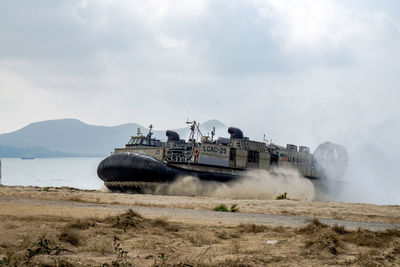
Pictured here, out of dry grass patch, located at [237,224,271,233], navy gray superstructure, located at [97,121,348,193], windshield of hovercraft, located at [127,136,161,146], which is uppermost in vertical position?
windshield of hovercraft, located at [127,136,161,146]

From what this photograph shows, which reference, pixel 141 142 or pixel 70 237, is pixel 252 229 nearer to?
pixel 70 237

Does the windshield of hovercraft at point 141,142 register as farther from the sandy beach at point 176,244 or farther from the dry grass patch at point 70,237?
the dry grass patch at point 70,237

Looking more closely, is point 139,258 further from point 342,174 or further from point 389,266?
point 342,174

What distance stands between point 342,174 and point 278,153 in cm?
661

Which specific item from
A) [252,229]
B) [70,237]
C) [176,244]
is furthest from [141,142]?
[70,237]

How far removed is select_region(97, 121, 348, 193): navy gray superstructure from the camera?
22656mm

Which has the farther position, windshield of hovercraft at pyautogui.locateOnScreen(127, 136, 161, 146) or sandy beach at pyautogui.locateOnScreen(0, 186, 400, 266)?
windshield of hovercraft at pyautogui.locateOnScreen(127, 136, 161, 146)

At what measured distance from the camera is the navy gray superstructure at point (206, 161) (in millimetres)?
22656

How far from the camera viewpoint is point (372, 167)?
34844 millimetres

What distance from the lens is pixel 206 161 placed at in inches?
967

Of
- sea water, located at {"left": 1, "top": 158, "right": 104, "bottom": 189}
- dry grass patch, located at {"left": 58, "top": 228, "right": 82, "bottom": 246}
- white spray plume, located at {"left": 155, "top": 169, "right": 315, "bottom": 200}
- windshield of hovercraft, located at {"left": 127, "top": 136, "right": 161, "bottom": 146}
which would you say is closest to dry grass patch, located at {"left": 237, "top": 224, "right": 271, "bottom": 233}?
dry grass patch, located at {"left": 58, "top": 228, "right": 82, "bottom": 246}

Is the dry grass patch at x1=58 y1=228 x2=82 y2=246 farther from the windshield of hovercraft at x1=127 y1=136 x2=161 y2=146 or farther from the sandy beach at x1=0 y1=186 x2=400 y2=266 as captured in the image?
the windshield of hovercraft at x1=127 y1=136 x2=161 y2=146

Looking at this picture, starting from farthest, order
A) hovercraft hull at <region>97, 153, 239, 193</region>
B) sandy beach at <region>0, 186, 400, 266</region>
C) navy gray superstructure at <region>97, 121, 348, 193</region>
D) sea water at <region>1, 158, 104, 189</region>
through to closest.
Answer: sea water at <region>1, 158, 104, 189</region> < navy gray superstructure at <region>97, 121, 348, 193</region> < hovercraft hull at <region>97, 153, 239, 193</region> < sandy beach at <region>0, 186, 400, 266</region>

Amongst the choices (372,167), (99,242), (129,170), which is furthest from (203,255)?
(372,167)
